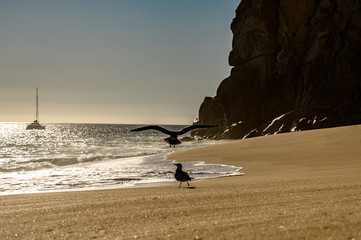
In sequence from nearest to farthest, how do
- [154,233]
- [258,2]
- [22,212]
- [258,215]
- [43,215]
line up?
[154,233] < [258,215] < [43,215] < [22,212] < [258,2]

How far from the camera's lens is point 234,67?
76250mm

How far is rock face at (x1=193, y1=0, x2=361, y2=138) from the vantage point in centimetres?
5047

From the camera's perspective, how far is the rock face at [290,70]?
5047cm

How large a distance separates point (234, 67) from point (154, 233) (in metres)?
72.8

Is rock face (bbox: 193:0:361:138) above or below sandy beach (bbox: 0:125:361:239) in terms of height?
above

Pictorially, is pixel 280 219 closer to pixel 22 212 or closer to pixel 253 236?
pixel 253 236

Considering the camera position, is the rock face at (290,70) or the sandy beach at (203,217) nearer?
the sandy beach at (203,217)

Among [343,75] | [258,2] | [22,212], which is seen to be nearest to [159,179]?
[22,212]

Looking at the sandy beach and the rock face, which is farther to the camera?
the rock face

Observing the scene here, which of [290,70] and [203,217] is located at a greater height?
[290,70]

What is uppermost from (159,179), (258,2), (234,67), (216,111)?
(258,2)

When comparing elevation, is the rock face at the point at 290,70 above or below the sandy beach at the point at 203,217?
above

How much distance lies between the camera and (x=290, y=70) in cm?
6225

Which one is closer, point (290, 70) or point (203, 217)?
point (203, 217)
